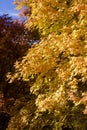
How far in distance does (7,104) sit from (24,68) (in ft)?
9.52

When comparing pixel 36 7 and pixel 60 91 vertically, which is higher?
pixel 36 7

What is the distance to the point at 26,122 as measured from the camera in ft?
42.2

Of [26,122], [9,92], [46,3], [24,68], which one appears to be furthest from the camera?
[9,92]

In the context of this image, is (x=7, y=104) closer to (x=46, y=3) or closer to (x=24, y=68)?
(x=24, y=68)

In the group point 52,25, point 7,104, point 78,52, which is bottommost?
point 7,104

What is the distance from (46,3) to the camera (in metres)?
11.8

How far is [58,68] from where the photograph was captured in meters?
10.5

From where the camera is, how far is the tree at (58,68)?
9.89 metres

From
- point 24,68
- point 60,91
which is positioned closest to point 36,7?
point 24,68

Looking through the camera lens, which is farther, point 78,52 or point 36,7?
point 36,7

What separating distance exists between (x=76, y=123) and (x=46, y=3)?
3.98m

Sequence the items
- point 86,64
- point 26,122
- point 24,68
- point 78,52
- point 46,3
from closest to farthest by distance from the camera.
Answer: point 86,64
point 78,52
point 24,68
point 46,3
point 26,122

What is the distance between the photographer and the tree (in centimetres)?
989

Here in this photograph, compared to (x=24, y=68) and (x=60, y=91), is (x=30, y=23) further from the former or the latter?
(x=60, y=91)
